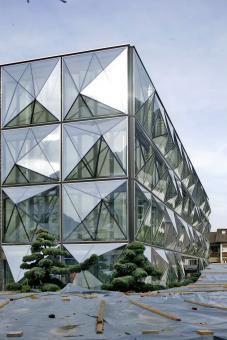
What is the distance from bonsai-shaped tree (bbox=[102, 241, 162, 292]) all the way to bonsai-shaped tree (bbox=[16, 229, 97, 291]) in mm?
1700

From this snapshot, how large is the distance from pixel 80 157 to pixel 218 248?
7976 centimetres

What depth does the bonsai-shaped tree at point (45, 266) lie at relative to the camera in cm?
2282

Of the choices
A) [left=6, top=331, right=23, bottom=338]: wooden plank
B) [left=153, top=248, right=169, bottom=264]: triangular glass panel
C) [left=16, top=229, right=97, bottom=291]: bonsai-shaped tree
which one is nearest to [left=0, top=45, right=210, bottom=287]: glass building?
[left=153, top=248, right=169, bottom=264]: triangular glass panel

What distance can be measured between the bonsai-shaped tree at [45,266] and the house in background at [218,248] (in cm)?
7933

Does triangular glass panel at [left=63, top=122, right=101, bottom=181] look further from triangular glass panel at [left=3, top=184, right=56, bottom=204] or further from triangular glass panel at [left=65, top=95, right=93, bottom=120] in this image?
triangular glass panel at [left=3, top=184, right=56, bottom=204]

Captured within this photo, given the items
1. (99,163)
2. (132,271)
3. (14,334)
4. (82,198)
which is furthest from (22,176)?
(14,334)

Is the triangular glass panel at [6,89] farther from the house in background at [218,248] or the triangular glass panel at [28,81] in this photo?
the house in background at [218,248]

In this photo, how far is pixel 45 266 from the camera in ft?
75.8

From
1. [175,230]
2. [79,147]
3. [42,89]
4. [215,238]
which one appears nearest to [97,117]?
[79,147]

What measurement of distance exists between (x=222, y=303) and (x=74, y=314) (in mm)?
3896

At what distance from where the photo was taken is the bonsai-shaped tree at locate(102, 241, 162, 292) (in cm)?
2198

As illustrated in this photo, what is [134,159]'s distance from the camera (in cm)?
2608

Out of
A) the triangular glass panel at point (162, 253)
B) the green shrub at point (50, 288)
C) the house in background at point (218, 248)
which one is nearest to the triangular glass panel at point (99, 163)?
the triangular glass panel at point (162, 253)

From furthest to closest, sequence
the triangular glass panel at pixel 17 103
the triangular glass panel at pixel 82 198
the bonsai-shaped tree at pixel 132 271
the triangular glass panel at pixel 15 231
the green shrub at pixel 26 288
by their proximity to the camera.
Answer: the triangular glass panel at pixel 17 103, the triangular glass panel at pixel 15 231, the triangular glass panel at pixel 82 198, the bonsai-shaped tree at pixel 132 271, the green shrub at pixel 26 288
